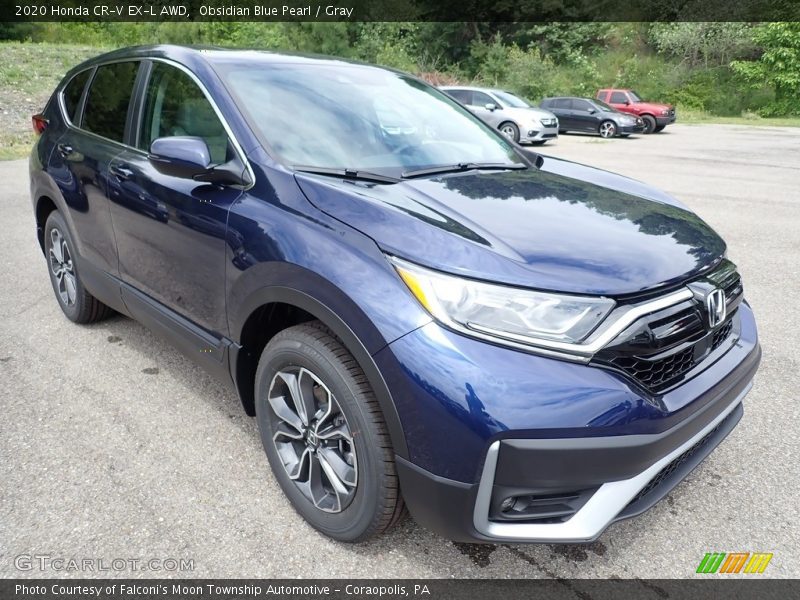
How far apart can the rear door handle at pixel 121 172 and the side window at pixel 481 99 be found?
16.7 m

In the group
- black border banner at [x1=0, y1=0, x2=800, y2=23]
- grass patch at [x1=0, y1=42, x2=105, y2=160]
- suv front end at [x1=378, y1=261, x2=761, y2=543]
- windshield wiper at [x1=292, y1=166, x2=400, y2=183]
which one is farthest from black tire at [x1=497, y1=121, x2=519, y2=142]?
black border banner at [x1=0, y1=0, x2=800, y2=23]

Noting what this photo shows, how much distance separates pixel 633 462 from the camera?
1.75 meters

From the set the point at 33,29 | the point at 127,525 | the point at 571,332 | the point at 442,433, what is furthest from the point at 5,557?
the point at 33,29

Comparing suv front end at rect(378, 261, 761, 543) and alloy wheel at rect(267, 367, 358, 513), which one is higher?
suv front end at rect(378, 261, 761, 543)

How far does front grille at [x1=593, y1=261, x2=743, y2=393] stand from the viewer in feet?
5.79

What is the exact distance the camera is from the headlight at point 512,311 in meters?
1.73

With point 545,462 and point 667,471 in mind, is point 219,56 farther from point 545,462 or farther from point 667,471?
point 667,471

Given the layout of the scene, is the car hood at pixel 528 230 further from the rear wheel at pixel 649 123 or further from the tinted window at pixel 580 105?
the rear wheel at pixel 649 123

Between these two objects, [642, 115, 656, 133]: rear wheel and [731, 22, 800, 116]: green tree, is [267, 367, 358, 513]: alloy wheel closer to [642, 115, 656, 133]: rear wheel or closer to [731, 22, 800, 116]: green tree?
[642, 115, 656, 133]: rear wheel

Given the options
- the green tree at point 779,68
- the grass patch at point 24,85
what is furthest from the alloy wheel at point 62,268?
the green tree at point 779,68

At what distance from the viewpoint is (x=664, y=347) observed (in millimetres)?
1849

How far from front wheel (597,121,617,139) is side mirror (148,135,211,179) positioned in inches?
844

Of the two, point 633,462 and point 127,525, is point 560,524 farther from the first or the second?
point 127,525

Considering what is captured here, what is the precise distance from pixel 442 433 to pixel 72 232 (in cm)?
306
